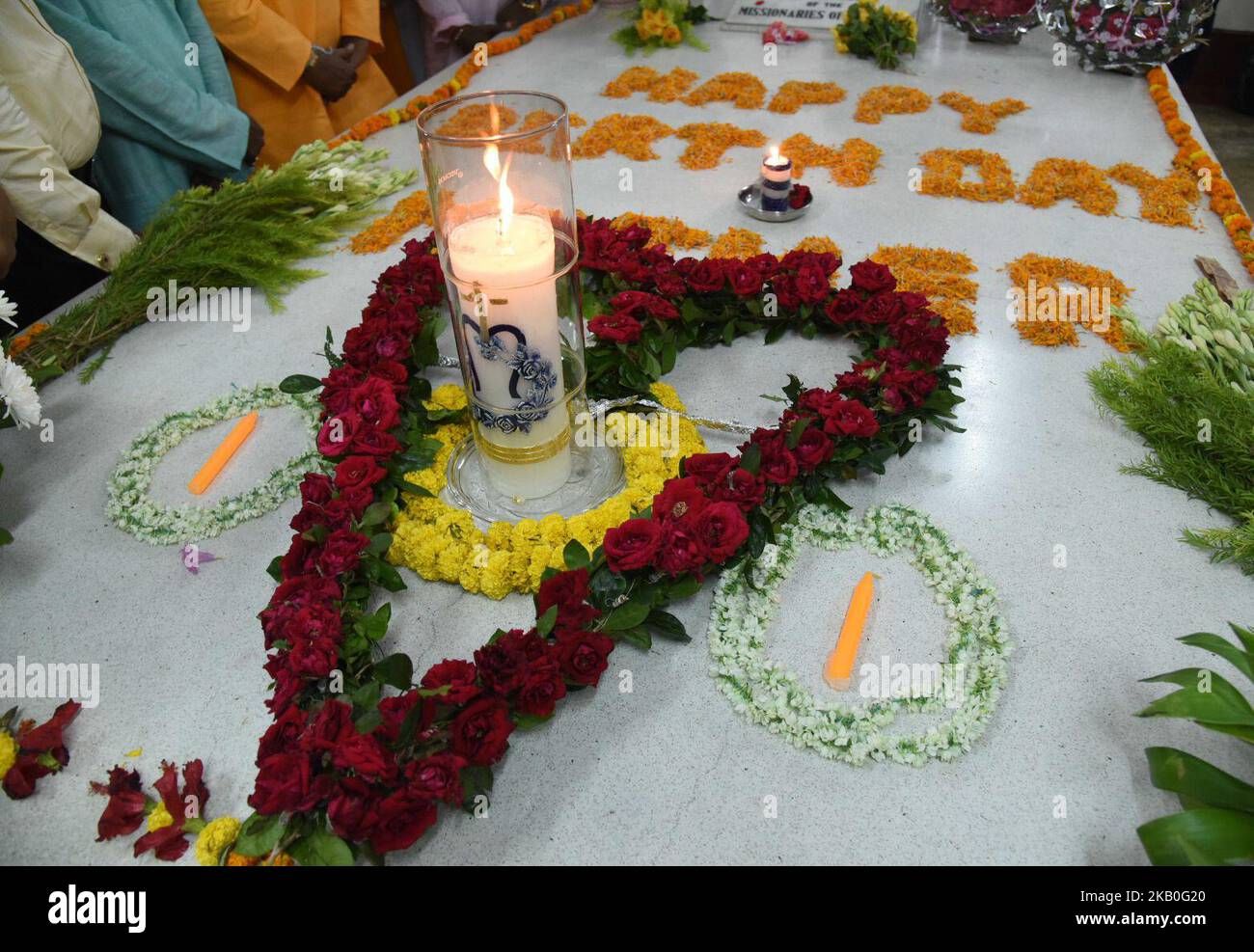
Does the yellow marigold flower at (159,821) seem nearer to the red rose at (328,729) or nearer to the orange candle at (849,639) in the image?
the red rose at (328,729)

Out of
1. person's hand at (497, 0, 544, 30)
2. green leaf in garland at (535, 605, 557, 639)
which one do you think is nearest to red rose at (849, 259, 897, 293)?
green leaf in garland at (535, 605, 557, 639)

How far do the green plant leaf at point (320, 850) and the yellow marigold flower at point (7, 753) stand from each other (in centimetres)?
35

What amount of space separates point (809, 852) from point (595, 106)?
2053 millimetres

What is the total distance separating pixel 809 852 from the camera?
32.1 inches

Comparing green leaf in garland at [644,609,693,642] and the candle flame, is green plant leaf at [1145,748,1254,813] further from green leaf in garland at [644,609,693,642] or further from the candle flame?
the candle flame

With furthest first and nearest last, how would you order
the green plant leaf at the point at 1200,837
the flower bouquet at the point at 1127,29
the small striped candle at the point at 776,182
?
the flower bouquet at the point at 1127,29 < the small striped candle at the point at 776,182 < the green plant leaf at the point at 1200,837

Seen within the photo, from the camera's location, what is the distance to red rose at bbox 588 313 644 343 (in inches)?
51.4

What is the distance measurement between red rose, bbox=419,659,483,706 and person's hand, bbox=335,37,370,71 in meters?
2.25

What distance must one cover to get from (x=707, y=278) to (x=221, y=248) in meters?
0.91

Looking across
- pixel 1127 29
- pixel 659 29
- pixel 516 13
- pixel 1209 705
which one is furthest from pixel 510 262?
pixel 516 13

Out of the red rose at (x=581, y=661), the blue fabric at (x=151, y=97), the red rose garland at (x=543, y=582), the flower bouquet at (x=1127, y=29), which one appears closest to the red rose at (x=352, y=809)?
the red rose garland at (x=543, y=582)

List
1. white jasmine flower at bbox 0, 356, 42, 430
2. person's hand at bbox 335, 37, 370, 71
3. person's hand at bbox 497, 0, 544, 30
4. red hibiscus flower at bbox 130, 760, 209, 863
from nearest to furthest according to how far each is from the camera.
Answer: red hibiscus flower at bbox 130, 760, 209, 863 < white jasmine flower at bbox 0, 356, 42, 430 < person's hand at bbox 335, 37, 370, 71 < person's hand at bbox 497, 0, 544, 30

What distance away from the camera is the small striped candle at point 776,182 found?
5.70 ft
